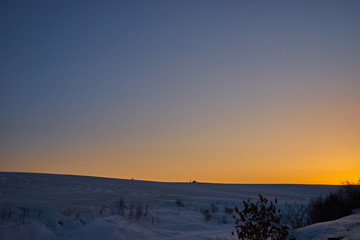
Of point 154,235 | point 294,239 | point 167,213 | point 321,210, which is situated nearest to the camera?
point 294,239

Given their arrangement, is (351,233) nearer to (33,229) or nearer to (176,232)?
(176,232)

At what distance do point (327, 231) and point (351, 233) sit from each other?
0.44m

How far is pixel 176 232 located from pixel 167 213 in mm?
2318

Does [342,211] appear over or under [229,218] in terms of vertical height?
over

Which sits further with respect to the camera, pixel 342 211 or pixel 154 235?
pixel 154 235

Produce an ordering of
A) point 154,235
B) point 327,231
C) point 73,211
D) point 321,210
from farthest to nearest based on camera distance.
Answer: point 73,211
point 154,235
point 321,210
point 327,231

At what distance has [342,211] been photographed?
6383 millimetres

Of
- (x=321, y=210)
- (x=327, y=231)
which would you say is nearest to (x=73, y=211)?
(x=321, y=210)

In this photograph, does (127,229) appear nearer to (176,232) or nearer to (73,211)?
(176,232)

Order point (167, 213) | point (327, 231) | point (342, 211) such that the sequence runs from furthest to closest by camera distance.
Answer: point (167, 213)
point (342, 211)
point (327, 231)

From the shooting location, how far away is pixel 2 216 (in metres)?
7.56

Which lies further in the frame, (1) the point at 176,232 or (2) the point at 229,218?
(2) the point at 229,218

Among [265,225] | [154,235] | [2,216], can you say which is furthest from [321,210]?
[2,216]

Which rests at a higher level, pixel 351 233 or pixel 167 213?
pixel 351 233
